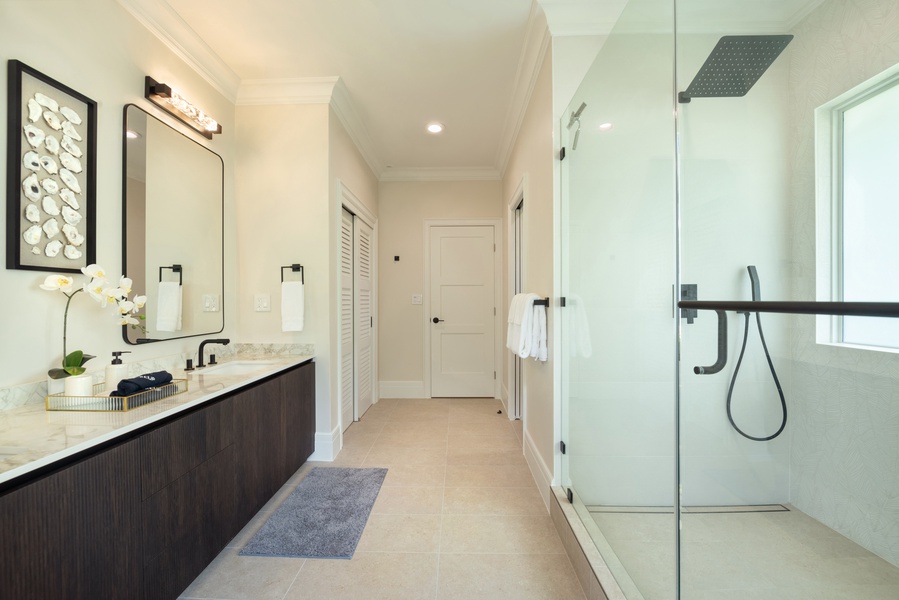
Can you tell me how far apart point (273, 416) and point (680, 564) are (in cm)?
188

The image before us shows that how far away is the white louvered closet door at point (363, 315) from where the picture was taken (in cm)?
347

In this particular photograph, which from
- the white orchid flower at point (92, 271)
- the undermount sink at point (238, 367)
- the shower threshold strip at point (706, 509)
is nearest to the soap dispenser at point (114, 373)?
the white orchid flower at point (92, 271)

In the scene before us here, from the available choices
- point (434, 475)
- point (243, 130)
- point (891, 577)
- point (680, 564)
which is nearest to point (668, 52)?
point (891, 577)

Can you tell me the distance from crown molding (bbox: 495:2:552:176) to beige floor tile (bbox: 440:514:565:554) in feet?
8.15

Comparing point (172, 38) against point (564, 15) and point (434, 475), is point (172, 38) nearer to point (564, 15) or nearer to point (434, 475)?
point (564, 15)

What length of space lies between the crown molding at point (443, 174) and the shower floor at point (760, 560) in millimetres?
3623

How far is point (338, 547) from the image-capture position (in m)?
1.68

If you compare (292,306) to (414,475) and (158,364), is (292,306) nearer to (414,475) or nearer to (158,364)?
(158,364)

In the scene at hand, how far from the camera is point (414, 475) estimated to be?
7.80 feet

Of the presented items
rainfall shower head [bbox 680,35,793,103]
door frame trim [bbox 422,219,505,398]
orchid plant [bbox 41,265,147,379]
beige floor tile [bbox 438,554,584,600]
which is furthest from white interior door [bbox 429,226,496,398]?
rainfall shower head [bbox 680,35,793,103]

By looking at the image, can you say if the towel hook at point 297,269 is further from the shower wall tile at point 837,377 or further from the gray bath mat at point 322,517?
the shower wall tile at point 837,377

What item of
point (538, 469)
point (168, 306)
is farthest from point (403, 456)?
point (168, 306)

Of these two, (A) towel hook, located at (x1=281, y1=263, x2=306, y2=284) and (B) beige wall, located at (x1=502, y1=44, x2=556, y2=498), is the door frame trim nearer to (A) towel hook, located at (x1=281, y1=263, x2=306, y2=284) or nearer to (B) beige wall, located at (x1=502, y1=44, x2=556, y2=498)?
(B) beige wall, located at (x1=502, y1=44, x2=556, y2=498)

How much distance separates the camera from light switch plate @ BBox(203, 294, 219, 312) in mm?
2273
